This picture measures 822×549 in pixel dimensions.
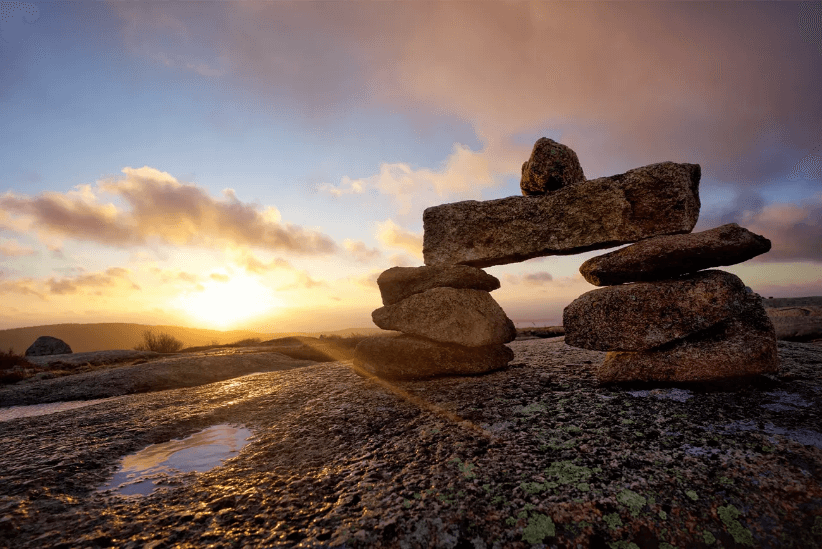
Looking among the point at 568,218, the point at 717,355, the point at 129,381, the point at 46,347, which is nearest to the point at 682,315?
the point at 717,355

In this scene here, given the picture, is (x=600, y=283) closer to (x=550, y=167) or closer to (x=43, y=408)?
(x=550, y=167)

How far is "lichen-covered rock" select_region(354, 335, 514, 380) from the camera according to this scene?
8.96 m

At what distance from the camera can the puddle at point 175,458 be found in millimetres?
5275

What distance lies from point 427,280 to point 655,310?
4.79 meters

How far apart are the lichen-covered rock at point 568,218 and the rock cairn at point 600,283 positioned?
0.02 meters

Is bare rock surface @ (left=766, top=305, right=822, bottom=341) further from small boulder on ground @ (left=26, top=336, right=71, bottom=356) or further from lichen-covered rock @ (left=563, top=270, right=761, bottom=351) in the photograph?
small boulder on ground @ (left=26, top=336, right=71, bottom=356)

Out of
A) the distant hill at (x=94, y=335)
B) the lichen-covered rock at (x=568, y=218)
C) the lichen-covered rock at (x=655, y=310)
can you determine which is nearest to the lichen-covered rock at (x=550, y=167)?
the lichen-covered rock at (x=568, y=218)

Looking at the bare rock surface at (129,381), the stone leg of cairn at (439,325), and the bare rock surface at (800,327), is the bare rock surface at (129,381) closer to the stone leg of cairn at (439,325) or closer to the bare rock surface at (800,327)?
the stone leg of cairn at (439,325)

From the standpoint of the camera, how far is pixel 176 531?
398 cm

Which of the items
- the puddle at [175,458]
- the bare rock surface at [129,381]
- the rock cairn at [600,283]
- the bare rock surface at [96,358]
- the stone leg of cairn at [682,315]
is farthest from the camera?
the bare rock surface at [96,358]

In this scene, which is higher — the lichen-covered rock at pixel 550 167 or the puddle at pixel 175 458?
the lichen-covered rock at pixel 550 167

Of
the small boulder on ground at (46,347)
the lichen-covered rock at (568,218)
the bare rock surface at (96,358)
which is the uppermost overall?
the lichen-covered rock at (568,218)

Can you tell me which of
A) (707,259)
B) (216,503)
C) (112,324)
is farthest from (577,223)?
(112,324)

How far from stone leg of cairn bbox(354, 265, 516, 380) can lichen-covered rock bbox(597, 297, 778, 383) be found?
289cm
